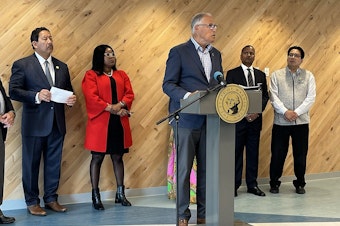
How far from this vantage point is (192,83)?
3.45m

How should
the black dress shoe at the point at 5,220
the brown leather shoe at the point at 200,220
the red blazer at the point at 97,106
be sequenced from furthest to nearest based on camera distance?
the red blazer at the point at 97,106 < the black dress shoe at the point at 5,220 < the brown leather shoe at the point at 200,220

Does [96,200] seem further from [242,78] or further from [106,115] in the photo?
[242,78]

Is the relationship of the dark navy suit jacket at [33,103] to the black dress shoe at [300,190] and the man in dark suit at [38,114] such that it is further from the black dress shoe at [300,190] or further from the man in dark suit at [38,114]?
the black dress shoe at [300,190]

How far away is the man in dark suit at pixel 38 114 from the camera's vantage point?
14.3ft

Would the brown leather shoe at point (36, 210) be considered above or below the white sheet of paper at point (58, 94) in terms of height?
below

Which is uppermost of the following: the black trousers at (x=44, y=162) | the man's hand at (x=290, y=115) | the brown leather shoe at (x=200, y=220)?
the man's hand at (x=290, y=115)

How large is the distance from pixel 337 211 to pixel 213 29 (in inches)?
93.4

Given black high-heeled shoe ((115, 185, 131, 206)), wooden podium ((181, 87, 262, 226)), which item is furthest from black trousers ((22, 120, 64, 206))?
wooden podium ((181, 87, 262, 226))

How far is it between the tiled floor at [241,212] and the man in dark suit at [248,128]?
0.72 feet

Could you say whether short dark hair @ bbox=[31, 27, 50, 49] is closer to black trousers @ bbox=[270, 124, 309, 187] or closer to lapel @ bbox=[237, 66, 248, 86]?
lapel @ bbox=[237, 66, 248, 86]

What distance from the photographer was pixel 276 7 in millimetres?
5883

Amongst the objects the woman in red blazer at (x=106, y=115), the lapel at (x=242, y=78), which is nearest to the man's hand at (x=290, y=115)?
the lapel at (x=242, y=78)

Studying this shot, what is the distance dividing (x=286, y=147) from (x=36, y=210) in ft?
9.53

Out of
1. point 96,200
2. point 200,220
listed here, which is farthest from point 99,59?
point 200,220
